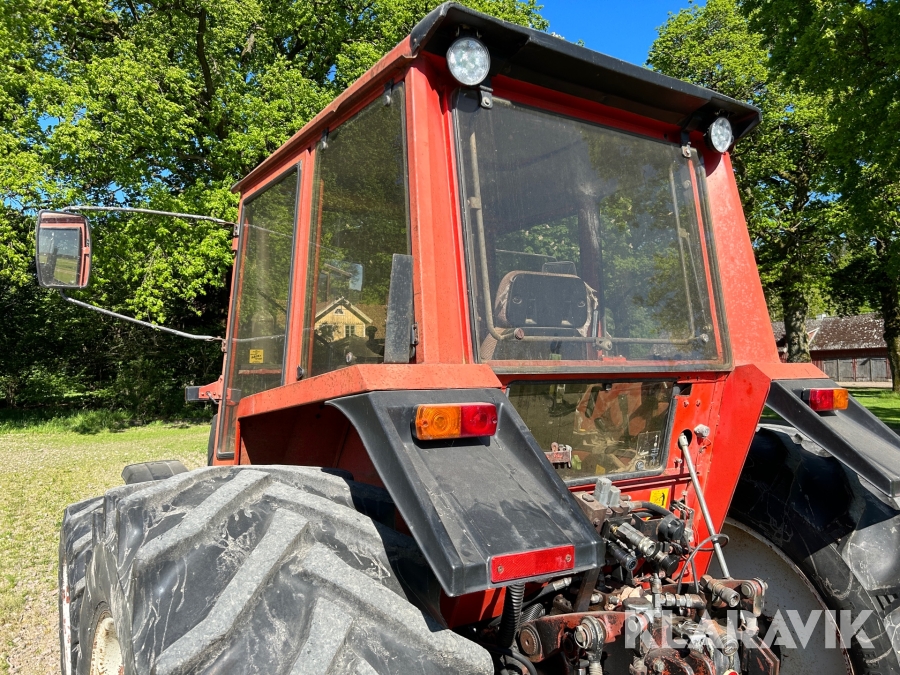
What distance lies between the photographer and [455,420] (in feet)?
5.54

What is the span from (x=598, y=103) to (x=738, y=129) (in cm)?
77

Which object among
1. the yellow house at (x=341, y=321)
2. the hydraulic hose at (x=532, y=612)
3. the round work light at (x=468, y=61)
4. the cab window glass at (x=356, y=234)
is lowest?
the hydraulic hose at (x=532, y=612)

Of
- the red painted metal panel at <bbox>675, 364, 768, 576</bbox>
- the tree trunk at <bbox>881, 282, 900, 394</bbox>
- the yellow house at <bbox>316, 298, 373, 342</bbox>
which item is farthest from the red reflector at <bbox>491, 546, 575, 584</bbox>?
the tree trunk at <bbox>881, 282, 900, 394</bbox>

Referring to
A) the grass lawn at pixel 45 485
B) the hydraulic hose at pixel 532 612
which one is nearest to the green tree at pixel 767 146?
the grass lawn at pixel 45 485

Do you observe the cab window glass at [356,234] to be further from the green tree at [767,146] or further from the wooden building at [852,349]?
the wooden building at [852,349]

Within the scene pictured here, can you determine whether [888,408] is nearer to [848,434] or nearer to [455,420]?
[848,434]

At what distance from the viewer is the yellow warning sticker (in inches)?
101

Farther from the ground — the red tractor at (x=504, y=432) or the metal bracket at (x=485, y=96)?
the metal bracket at (x=485, y=96)

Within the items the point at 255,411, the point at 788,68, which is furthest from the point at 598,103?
the point at 788,68

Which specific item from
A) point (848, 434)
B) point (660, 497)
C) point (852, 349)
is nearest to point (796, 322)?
point (848, 434)

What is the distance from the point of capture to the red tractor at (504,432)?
155 cm

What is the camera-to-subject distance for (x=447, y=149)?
209 cm

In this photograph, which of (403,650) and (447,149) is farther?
(447,149)

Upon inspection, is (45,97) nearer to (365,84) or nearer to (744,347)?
(365,84)
